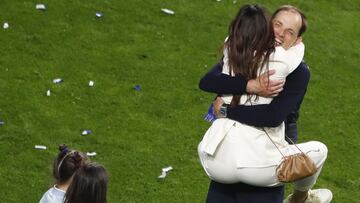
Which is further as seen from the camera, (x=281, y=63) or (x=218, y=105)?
(x=218, y=105)

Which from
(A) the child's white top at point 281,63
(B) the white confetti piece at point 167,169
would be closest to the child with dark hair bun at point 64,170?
(A) the child's white top at point 281,63

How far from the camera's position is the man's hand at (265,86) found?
483cm

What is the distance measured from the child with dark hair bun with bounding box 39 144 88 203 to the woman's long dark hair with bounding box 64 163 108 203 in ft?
0.83

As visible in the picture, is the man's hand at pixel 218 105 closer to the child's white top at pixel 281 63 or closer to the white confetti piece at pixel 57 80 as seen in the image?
the child's white top at pixel 281 63

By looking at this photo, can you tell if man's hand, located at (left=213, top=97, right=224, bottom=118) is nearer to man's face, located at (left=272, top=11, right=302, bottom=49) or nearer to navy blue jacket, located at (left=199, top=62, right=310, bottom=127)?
navy blue jacket, located at (left=199, top=62, right=310, bottom=127)

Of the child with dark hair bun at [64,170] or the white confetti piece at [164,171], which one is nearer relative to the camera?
the child with dark hair bun at [64,170]

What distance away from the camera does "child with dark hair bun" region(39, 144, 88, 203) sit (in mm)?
5051

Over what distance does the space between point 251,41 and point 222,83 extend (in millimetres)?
324

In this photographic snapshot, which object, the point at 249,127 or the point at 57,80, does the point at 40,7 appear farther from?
the point at 249,127

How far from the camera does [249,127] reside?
4.96 m

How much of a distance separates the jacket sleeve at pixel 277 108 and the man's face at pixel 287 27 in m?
0.26

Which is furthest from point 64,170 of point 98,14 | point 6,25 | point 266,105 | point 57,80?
point 98,14

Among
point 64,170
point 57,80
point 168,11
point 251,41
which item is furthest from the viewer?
point 168,11

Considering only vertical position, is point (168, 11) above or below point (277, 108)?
below
